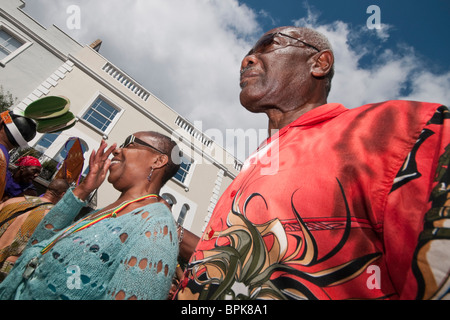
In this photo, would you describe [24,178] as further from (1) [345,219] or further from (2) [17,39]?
(2) [17,39]

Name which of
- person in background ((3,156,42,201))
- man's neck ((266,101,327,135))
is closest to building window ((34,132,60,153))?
person in background ((3,156,42,201))

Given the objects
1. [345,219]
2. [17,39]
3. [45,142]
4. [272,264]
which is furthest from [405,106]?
[17,39]

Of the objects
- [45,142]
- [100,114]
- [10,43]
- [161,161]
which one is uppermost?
[10,43]

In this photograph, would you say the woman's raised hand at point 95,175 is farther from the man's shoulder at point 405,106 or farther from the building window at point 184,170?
the building window at point 184,170

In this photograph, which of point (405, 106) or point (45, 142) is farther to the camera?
point (45, 142)

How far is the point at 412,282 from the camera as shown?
52 cm

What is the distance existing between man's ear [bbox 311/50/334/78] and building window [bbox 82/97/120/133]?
1123 cm

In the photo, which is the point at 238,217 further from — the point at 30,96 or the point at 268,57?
the point at 30,96

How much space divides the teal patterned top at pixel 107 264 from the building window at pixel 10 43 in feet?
42.2

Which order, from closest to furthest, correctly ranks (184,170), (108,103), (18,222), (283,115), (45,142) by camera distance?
1. (283,115)
2. (18,222)
3. (45,142)
4. (108,103)
5. (184,170)

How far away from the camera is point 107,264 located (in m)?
1.26

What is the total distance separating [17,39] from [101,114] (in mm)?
4945
